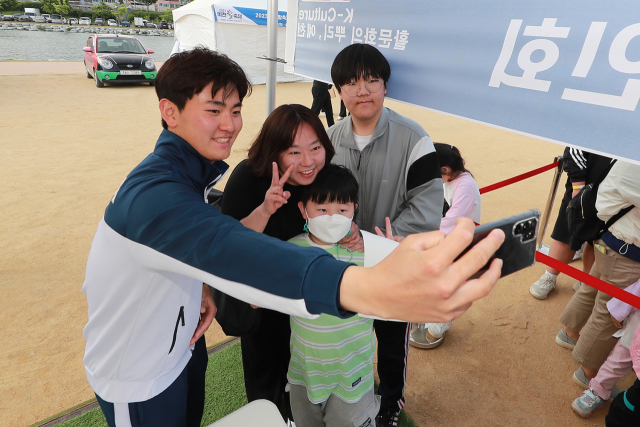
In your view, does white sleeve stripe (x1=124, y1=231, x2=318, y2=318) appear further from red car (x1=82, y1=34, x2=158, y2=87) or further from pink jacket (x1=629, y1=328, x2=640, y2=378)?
red car (x1=82, y1=34, x2=158, y2=87)

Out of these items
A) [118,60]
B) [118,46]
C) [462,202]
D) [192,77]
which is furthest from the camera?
[118,46]

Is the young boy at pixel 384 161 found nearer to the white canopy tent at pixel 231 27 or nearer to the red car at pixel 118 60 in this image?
the white canopy tent at pixel 231 27

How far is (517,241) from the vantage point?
2.28 feet

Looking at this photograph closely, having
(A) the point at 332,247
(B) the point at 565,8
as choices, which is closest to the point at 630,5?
(B) the point at 565,8

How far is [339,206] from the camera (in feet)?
5.49

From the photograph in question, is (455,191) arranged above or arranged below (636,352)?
above

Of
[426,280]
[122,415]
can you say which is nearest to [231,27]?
[122,415]

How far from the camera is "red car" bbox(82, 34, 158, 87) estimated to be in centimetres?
1155

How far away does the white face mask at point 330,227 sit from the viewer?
165 centimetres

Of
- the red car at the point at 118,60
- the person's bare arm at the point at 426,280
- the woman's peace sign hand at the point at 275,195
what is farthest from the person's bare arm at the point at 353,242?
the red car at the point at 118,60

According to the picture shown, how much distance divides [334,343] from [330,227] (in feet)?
1.64

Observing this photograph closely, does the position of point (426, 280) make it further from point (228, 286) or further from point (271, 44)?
point (271, 44)

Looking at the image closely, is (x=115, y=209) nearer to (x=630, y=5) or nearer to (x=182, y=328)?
(x=182, y=328)

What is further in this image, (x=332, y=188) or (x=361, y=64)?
(x=361, y=64)
